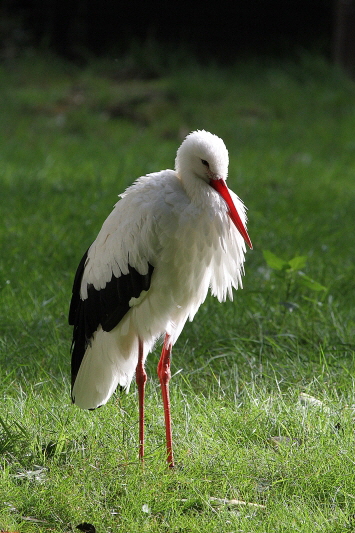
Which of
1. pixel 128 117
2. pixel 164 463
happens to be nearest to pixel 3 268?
pixel 164 463

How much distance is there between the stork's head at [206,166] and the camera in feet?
9.45

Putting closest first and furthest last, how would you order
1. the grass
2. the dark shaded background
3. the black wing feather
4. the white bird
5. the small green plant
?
the grass
the white bird
the black wing feather
the small green plant
the dark shaded background

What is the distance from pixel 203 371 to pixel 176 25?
29.0 feet

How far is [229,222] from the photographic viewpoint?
294 centimetres

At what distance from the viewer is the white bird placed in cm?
288

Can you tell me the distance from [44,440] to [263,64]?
883 centimetres

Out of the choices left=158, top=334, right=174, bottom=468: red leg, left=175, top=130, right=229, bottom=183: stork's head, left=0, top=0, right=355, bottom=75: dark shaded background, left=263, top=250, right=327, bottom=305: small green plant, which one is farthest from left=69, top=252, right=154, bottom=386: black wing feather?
left=0, top=0, right=355, bottom=75: dark shaded background

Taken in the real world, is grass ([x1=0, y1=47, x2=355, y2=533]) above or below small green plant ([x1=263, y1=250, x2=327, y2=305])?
below

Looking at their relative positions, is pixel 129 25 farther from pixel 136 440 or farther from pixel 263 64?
pixel 136 440

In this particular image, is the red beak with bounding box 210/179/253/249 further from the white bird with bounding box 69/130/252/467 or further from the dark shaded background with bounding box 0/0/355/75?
the dark shaded background with bounding box 0/0/355/75

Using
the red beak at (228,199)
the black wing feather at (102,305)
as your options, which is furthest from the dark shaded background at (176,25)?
Answer: the red beak at (228,199)

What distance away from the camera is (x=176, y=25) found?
1152cm

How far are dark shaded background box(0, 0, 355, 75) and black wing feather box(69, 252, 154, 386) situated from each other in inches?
330

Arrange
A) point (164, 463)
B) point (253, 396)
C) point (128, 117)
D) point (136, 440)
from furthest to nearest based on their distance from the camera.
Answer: point (128, 117)
point (253, 396)
point (136, 440)
point (164, 463)
